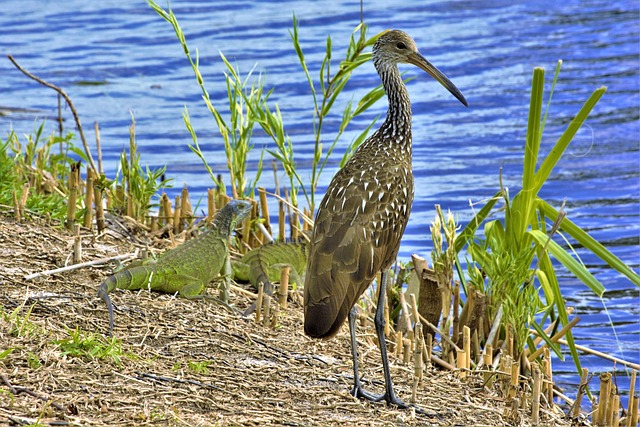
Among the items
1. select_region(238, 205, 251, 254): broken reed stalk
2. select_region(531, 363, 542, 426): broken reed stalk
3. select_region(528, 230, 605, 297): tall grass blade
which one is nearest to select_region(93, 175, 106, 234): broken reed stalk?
select_region(238, 205, 251, 254): broken reed stalk

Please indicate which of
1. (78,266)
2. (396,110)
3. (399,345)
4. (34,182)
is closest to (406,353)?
(399,345)

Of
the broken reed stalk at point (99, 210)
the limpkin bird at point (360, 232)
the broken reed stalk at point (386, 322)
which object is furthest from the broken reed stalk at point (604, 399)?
the broken reed stalk at point (99, 210)

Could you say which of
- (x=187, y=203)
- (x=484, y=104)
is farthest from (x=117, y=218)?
(x=484, y=104)

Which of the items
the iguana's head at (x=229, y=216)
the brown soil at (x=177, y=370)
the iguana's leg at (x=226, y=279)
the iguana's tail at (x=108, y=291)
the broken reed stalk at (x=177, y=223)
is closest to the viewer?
the brown soil at (x=177, y=370)

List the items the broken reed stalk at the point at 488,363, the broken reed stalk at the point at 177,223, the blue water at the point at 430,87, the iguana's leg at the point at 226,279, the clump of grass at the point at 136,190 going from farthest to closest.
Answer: the blue water at the point at 430,87
the broken reed stalk at the point at 177,223
the clump of grass at the point at 136,190
the iguana's leg at the point at 226,279
the broken reed stalk at the point at 488,363

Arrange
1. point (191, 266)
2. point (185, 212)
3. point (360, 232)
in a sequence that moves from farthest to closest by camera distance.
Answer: point (185, 212), point (191, 266), point (360, 232)

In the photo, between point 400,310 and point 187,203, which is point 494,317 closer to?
point 400,310

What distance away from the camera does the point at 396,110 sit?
20.8 ft

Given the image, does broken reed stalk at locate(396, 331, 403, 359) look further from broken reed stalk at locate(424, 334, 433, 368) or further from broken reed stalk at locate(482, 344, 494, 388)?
broken reed stalk at locate(482, 344, 494, 388)

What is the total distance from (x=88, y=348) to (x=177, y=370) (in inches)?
17.9

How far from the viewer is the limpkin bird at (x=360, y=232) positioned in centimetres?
537

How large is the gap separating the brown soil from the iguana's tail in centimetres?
5

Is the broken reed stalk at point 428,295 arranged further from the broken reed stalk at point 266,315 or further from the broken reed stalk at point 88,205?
the broken reed stalk at point 88,205

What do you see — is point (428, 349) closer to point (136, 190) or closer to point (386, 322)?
point (386, 322)
